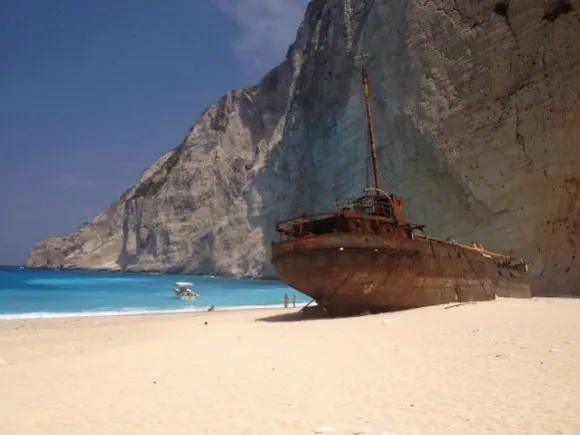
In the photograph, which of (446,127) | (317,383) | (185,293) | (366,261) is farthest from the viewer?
(185,293)

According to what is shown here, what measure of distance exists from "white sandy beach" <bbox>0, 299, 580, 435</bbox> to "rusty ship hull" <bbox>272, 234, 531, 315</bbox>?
350 centimetres

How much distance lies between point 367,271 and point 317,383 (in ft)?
28.9

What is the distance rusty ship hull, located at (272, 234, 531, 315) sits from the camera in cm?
1487

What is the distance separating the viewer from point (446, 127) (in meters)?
36.5

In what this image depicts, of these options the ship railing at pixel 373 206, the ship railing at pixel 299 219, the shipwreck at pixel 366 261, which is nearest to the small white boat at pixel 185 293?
the ship railing at pixel 299 219

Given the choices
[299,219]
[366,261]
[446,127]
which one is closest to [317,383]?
[366,261]

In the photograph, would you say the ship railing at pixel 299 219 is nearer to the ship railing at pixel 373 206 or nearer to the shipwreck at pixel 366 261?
the shipwreck at pixel 366 261

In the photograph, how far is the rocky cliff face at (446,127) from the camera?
30281mm

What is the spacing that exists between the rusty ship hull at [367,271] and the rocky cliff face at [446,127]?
629 inches

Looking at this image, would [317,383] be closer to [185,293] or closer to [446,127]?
[446,127]

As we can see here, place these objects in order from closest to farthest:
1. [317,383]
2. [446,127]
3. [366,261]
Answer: [317,383]
[366,261]
[446,127]

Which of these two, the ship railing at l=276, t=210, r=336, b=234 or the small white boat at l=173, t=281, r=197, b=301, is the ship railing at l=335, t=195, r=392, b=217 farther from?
the small white boat at l=173, t=281, r=197, b=301

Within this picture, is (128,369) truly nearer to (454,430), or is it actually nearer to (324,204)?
(454,430)

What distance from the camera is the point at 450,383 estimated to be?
6.00 metres
